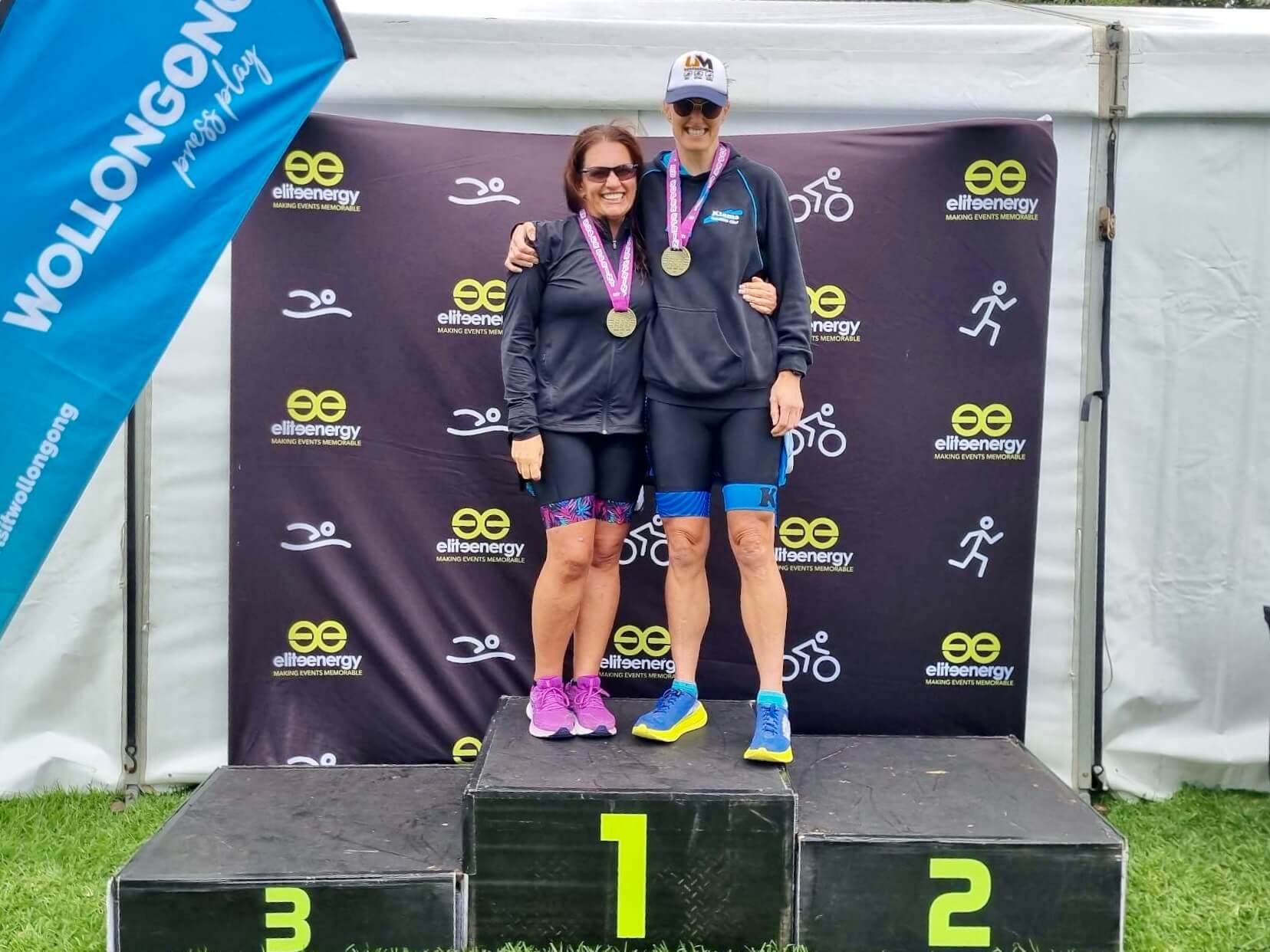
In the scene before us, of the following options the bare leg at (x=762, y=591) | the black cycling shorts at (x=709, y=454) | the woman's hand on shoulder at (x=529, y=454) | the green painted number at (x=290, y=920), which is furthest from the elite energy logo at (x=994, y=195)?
the green painted number at (x=290, y=920)

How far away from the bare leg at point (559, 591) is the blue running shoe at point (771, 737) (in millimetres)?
598

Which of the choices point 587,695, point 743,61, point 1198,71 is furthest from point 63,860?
point 1198,71

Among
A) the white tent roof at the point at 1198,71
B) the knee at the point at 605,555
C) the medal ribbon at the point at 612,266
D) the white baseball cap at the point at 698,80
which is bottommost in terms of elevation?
the knee at the point at 605,555

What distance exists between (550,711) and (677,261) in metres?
1.31

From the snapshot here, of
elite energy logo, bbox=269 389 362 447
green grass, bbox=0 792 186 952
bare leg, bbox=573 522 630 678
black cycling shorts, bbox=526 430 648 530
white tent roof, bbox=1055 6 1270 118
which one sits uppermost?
white tent roof, bbox=1055 6 1270 118

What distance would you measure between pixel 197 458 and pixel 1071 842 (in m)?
2.92

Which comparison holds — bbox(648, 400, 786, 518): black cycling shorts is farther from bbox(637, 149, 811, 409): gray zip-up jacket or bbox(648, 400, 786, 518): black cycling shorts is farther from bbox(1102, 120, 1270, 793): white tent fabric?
bbox(1102, 120, 1270, 793): white tent fabric

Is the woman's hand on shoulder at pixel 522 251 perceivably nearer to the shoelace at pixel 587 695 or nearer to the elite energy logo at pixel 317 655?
the shoelace at pixel 587 695

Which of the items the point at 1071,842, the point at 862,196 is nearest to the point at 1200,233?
the point at 862,196

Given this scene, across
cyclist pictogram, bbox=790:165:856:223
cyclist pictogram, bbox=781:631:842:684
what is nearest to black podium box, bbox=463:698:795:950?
cyclist pictogram, bbox=781:631:842:684

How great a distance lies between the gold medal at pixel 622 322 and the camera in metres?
3.12

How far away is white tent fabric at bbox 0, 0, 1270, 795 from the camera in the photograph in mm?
3723

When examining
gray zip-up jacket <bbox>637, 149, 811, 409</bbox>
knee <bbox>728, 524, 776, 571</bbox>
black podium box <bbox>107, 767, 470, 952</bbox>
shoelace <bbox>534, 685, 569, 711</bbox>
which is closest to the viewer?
black podium box <bbox>107, 767, 470, 952</bbox>

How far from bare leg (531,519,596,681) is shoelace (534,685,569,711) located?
4 centimetres
